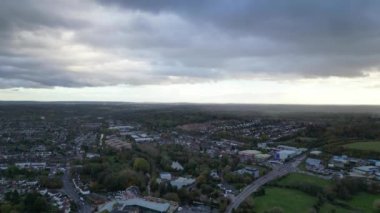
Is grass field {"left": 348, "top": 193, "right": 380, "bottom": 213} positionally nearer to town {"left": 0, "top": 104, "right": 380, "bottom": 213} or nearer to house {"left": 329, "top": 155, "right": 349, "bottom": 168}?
town {"left": 0, "top": 104, "right": 380, "bottom": 213}

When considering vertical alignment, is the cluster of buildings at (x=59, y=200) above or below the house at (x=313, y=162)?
below

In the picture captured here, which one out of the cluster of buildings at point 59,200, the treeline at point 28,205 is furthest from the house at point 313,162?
the treeline at point 28,205

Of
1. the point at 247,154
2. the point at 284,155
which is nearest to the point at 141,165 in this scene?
the point at 247,154

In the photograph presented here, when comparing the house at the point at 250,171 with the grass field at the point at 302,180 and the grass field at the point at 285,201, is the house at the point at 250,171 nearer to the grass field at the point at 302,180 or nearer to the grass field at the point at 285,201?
the grass field at the point at 302,180

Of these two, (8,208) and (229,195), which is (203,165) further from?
(8,208)

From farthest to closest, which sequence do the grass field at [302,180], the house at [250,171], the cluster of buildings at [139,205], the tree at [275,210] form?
the house at [250,171], the grass field at [302,180], the cluster of buildings at [139,205], the tree at [275,210]

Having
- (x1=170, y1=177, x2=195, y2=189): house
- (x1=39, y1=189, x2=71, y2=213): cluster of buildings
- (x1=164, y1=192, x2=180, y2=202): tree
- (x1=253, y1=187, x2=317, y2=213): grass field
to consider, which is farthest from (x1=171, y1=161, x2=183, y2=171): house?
(x1=39, y1=189, x2=71, y2=213): cluster of buildings
